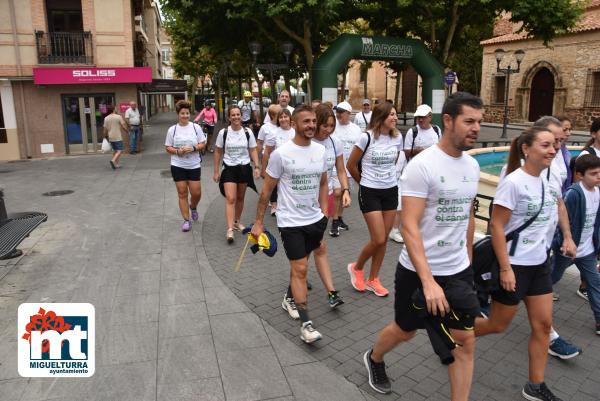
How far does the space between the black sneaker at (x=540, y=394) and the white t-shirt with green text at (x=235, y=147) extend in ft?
15.9

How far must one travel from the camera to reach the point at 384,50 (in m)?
18.9

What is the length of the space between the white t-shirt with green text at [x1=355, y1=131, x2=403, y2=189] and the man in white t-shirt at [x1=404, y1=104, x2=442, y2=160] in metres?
1.34

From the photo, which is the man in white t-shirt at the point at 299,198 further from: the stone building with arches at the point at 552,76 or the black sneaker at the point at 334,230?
the stone building with arches at the point at 552,76

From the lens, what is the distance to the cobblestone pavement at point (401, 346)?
11.2 ft

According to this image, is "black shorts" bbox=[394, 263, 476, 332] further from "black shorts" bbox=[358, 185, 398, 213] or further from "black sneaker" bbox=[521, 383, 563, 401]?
"black shorts" bbox=[358, 185, 398, 213]

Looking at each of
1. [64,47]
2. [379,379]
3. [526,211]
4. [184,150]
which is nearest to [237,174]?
[184,150]

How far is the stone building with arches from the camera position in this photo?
2720cm

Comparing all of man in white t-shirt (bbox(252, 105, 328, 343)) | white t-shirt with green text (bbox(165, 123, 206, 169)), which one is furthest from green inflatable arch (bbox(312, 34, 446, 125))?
man in white t-shirt (bbox(252, 105, 328, 343))

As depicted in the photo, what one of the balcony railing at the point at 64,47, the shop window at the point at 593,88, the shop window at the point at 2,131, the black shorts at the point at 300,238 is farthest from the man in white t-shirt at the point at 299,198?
the shop window at the point at 593,88

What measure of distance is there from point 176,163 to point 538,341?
5.53 metres

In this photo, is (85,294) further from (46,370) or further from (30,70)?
(30,70)

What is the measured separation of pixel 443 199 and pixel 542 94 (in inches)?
1282

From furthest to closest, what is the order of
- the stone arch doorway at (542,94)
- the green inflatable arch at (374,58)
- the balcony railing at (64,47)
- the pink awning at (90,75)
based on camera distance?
1. the stone arch doorway at (542,94)
2. the green inflatable arch at (374,58)
3. the balcony railing at (64,47)
4. the pink awning at (90,75)

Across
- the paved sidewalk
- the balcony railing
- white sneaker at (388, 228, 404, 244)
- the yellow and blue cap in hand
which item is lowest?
the paved sidewalk
